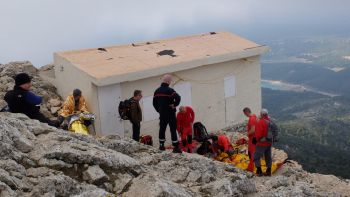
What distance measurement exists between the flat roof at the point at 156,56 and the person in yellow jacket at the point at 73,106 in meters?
0.70

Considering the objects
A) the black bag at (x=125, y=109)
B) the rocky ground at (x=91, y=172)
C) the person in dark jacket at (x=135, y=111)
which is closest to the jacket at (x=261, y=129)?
the rocky ground at (x=91, y=172)

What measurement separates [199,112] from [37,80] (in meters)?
5.80

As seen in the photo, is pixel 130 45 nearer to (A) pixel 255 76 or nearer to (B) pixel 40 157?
(A) pixel 255 76

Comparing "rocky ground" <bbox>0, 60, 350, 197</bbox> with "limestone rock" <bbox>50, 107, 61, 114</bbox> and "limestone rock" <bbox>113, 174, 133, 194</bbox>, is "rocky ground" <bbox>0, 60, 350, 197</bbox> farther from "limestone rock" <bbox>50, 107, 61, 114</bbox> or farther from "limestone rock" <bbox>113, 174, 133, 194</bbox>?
"limestone rock" <bbox>50, 107, 61, 114</bbox>

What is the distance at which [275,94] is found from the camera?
195m

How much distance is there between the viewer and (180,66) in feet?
48.8

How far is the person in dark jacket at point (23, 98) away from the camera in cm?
883

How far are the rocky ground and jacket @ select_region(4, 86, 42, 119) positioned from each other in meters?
0.63

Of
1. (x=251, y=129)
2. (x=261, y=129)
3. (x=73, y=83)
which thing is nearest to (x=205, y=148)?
(x=251, y=129)

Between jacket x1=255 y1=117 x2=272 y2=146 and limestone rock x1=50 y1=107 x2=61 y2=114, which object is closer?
jacket x1=255 y1=117 x2=272 y2=146

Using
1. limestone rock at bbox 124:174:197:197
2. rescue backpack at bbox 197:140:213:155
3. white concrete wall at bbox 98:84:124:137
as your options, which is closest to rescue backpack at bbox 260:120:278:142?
rescue backpack at bbox 197:140:213:155

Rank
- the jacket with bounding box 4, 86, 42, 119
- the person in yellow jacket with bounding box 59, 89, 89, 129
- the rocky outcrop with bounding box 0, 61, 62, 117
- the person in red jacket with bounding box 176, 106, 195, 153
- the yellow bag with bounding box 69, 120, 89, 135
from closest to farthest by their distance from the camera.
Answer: the jacket with bounding box 4, 86, 42, 119 → the yellow bag with bounding box 69, 120, 89, 135 → the person in yellow jacket with bounding box 59, 89, 89, 129 → the person in red jacket with bounding box 176, 106, 195, 153 → the rocky outcrop with bounding box 0, 61, 62, 117

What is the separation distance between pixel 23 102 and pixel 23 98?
10 centimetres

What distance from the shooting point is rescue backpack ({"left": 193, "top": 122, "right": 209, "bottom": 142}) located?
47.5 ft
